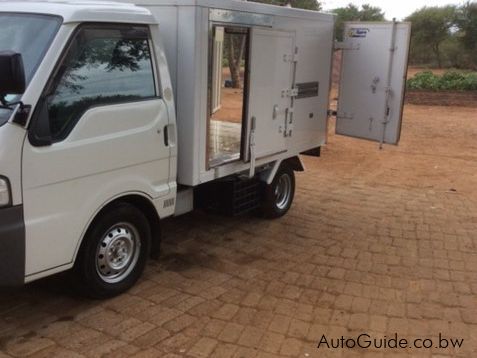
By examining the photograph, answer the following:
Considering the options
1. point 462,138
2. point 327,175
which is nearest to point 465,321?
point 327,175

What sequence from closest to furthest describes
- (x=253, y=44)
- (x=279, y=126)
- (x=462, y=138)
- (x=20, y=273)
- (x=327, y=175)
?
(x=20, y=273) < (x=253, y=44) < (x=279, y=126) < (x=327, y=175) < (x=462, y=138)

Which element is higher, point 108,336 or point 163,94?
point 163,94

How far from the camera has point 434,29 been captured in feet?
124

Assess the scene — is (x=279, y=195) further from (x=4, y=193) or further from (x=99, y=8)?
(x=4, y=193)

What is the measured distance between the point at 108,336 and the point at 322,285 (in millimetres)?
1934

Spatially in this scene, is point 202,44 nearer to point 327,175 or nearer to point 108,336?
point 108,336

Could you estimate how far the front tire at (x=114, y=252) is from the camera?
423cm

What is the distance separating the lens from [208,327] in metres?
4.16

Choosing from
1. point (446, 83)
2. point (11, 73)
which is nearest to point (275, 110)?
point (11, 73)

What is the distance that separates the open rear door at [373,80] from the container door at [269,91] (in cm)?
123

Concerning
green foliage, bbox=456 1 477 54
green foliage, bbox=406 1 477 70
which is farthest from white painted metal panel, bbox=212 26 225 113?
green foliage, bbox=456 1 477 54

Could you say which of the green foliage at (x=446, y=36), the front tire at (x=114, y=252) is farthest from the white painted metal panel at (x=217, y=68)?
the green foliage at (x=446, y=36)

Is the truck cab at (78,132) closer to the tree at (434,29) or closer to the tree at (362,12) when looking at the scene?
the tree at (434,29)
